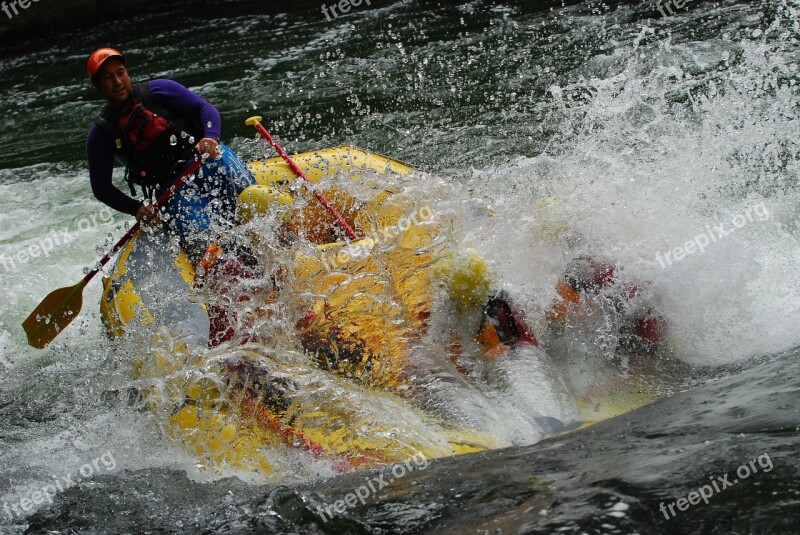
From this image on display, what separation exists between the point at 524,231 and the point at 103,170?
90.8 inches

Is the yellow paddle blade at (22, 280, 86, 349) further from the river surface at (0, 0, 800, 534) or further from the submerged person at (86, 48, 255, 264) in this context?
the submerged person at (86, 48, 255, 264)

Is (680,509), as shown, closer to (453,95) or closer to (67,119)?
(453,95)

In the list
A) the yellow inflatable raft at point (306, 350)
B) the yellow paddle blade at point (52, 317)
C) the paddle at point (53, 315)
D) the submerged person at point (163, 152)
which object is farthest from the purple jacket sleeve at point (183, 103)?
the yellow paddle blade at point (52, 317)

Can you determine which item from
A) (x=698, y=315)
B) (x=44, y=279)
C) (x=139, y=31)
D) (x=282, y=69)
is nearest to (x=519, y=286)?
(x=698, y=315)

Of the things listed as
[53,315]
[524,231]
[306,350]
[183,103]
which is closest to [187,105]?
[183,103]

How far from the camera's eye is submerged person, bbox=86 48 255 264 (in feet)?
14.6

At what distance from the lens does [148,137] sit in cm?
457

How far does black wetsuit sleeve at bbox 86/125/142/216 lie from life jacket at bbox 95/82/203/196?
0.04 m

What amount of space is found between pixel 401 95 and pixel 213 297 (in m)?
4.37

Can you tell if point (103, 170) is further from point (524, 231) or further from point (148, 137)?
point (524, 231)

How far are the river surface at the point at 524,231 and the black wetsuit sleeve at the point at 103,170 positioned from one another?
0.89m

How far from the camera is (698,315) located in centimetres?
420

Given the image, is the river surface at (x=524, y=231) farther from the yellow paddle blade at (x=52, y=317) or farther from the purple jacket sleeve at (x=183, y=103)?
the purple jacket sleeve at (x=183, y=103)

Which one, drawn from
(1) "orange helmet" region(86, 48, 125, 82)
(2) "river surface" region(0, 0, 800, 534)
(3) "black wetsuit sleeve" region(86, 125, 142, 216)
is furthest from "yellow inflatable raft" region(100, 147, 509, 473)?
(1) "orange helmet" region(86, 48, 125, 82)
